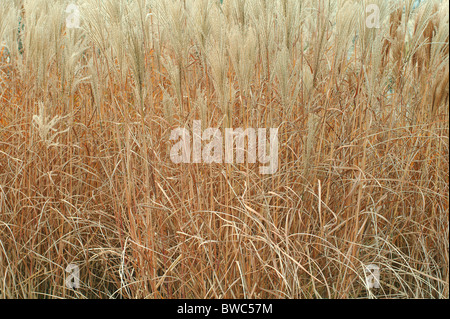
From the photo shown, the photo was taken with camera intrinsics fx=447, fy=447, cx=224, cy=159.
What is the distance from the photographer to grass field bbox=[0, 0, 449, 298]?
63.2 inches

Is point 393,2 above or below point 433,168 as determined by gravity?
above

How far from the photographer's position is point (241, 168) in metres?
1.72

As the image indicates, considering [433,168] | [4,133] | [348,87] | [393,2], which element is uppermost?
[393,2]

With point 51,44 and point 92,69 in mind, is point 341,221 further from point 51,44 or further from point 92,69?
point 51,44

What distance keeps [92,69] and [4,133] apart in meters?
0.68

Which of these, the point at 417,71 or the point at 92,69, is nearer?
the point at 92,69

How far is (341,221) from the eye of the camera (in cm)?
177

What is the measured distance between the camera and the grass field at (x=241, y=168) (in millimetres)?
1606

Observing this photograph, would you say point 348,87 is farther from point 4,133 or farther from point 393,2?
point 4,133

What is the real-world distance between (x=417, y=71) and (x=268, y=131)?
713mm

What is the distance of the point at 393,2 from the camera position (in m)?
2.01
